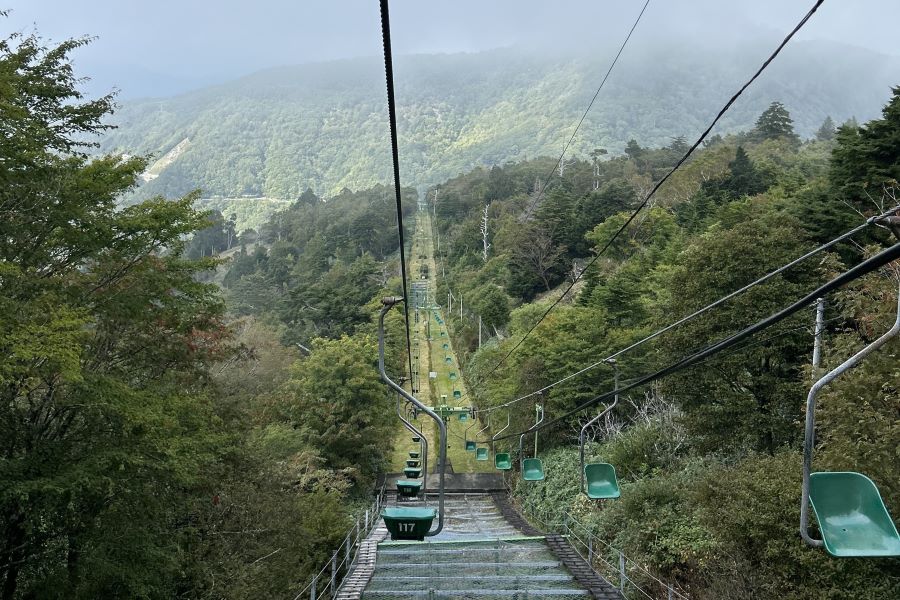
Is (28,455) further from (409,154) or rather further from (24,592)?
(409,154)

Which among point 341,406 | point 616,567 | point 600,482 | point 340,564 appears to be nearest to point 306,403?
point 341,406

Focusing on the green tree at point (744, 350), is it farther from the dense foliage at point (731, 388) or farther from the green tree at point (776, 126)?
the green tree at point (776, 126)

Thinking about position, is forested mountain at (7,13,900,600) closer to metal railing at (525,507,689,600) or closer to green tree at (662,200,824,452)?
green tree at (662,200,824,452)

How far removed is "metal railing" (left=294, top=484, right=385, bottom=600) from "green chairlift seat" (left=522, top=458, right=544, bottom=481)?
4.71 metres

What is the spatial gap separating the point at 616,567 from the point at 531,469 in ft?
11.1

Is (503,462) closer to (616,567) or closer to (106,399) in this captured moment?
(616,567)

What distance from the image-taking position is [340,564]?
16.9 metres

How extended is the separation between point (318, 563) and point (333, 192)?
160m

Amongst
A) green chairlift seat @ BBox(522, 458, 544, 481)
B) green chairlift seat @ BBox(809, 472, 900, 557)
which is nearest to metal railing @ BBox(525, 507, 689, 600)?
green chairlift seat @ BBox(522, 458, 544, 481)

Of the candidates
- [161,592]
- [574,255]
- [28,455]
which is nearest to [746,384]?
[161,592]

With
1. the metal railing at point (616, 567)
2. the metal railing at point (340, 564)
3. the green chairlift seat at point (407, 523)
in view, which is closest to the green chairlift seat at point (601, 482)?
the metal railing at point (616, 567)

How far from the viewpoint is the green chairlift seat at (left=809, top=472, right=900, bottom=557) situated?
13.4 ft

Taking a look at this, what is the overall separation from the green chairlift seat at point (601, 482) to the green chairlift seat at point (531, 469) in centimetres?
522

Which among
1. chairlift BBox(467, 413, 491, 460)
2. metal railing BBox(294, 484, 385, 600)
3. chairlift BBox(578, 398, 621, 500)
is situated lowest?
metal railing BBox(294, 484, 385, 600)
